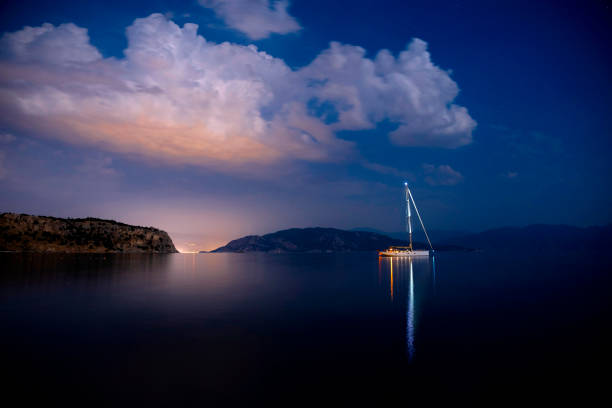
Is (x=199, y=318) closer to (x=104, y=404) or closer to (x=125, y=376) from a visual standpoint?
(x=125, y=376)

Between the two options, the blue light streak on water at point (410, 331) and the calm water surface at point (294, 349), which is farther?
the blue light streak on water at point (410, 331)

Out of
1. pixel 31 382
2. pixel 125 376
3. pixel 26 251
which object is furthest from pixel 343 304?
pixel 26 251

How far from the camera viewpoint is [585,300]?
37094 millimetres

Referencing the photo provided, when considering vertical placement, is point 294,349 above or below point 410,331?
above

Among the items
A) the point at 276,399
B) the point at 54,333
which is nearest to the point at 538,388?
the point at 276,399

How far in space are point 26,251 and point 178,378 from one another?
8978 inches

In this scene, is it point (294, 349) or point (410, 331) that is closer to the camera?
point (294, 349)

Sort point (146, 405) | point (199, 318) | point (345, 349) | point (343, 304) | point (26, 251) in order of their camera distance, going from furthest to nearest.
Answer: point (26, 251), point (343, 304), point (199, 318), point (345, 349), point (146, 405)

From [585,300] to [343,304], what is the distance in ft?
101

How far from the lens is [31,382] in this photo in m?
12.7

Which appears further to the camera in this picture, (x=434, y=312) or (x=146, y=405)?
(x=434, y=312)

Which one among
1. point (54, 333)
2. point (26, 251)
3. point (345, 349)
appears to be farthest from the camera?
point (26, 251)

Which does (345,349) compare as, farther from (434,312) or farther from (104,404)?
(434,312)

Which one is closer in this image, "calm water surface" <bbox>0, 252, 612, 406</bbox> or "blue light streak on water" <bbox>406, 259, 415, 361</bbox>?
"calm water surface" <bbox>0, 252, 612, 406</bbox>
